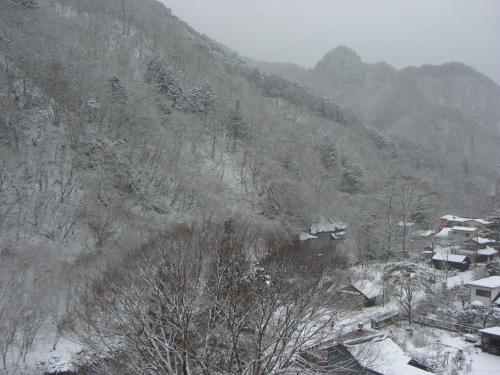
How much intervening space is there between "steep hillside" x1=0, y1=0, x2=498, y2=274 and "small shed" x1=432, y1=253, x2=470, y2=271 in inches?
493

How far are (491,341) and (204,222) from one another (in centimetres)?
1781

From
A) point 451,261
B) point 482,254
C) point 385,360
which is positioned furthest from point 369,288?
point 482,254

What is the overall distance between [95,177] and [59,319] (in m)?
18.5

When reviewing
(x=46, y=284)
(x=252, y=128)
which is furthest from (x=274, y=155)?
(x=46, y=284)

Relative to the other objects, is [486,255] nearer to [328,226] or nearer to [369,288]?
[369,288]

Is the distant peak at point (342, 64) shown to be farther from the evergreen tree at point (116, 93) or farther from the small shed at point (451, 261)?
the small shed at point (451, 261)

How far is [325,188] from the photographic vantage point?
55.5m

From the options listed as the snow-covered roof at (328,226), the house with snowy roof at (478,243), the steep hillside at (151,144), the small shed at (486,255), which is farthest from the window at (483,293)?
the snow-covered roof at (328,226)

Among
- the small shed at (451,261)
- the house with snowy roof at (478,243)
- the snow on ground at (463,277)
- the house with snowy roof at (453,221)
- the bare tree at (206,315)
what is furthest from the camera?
the house with snowy roof at (453,221)

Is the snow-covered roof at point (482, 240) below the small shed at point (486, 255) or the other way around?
the other way around

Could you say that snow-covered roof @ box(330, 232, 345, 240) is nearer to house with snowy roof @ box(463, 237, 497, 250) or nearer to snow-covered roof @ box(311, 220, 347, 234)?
snow-covered roof @ box(311, 220, 347, 234)

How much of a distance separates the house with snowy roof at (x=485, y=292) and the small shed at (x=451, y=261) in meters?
7.35

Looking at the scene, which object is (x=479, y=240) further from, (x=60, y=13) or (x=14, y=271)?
(x=60, y=13)

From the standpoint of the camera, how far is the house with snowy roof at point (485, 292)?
24.3m
